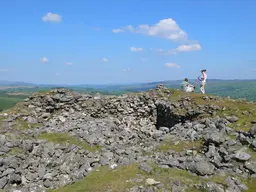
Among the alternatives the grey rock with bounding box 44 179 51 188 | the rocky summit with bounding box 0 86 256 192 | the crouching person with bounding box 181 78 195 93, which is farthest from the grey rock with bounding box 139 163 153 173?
the crouching person with bounding box 181 78 195 93

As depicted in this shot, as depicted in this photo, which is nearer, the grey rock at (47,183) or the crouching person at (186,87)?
the grey rock at (47,183)

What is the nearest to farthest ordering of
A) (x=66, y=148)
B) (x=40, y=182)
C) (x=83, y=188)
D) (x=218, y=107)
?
(x=83, y=188) < (x=40, y=182) < (x=66, y=148) < (x=218, y=107)

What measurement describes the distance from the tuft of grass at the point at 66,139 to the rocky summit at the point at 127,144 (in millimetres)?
78

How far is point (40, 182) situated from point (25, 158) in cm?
310

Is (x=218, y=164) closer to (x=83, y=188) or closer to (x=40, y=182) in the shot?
(x=83, y=188)

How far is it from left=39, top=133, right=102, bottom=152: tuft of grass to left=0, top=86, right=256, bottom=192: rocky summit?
8 centimetres

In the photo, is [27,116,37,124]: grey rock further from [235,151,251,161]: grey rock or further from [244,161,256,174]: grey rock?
[244,161,256,174]: grey rock

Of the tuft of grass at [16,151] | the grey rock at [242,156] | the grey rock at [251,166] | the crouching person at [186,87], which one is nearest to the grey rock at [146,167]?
the grey rock at [242,156]

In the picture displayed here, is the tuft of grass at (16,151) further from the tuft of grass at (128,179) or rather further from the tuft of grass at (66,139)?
the tuft of grass at (128,179)

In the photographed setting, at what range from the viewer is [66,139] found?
22984 millimetres

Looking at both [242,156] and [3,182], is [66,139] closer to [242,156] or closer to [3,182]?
[3,182]

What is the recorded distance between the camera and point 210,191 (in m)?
14.0

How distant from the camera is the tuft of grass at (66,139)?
72.0ft

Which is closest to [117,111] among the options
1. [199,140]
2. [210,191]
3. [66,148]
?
[66,148]
